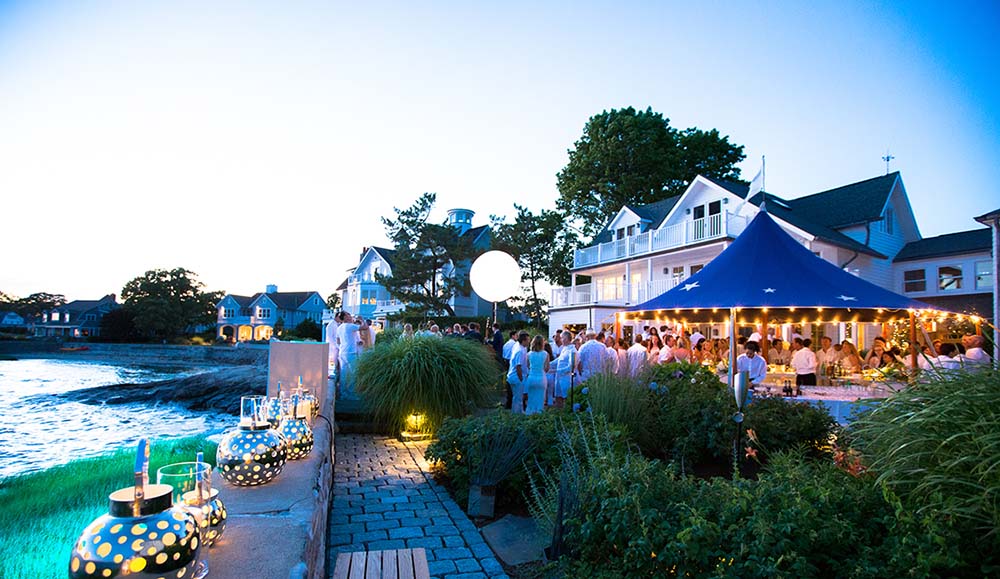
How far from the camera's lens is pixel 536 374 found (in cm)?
736

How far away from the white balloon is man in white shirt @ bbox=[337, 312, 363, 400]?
253 cm

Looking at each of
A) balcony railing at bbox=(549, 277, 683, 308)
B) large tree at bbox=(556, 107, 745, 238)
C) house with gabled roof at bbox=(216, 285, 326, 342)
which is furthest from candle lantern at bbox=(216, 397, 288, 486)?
house with gabled roof at bbox=(216, 285, 326, 342)

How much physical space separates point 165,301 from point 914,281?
196 feet

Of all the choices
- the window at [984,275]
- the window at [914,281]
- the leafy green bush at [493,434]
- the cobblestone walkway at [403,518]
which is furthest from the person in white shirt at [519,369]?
the window at [914,281]

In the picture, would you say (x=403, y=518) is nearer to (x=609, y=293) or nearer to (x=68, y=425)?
(x=68, y=425)

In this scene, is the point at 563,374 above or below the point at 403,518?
above

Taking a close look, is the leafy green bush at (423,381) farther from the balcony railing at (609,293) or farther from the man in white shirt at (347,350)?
the balcony railing at (609,293)

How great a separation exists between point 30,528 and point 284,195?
17406 millimetres

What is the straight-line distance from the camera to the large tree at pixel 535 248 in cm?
2858

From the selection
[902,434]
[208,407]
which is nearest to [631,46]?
[902,434]

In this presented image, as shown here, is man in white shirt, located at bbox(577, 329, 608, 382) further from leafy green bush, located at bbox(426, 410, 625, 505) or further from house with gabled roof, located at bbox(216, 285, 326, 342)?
house with gabled roof, located at bbox(216, 285, 326, 342)

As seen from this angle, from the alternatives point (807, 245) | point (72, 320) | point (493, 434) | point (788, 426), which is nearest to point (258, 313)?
point (72, 320)

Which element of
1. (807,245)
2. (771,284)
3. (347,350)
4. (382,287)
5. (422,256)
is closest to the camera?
(771,284)

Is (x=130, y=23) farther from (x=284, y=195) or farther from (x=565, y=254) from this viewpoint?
(x=565, y=254)
